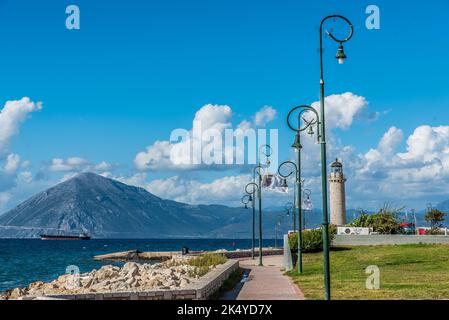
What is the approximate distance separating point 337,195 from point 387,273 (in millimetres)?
42260

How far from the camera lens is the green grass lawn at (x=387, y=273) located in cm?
2099

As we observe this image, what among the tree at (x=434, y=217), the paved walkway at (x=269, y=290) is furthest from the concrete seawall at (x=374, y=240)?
the paved walkway at (x=269, y=290)

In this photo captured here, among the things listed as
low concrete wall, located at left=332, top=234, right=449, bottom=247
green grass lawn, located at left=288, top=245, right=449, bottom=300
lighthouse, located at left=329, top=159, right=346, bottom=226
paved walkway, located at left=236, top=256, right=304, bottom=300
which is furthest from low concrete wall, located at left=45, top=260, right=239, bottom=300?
lighthouse, located at left=329, top=159, right=346, bottom=226

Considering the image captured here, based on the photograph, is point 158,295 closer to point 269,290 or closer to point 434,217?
point 269,290

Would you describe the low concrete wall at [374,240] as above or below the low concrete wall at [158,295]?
above

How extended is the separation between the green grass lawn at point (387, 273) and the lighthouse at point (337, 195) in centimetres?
2254

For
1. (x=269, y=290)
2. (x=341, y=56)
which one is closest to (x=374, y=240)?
(x=269, y=290)

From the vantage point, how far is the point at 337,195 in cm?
7212

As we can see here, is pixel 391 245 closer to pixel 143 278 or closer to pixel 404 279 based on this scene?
pixel 404 279

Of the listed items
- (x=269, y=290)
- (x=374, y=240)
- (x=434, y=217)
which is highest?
(x=434, y=217)

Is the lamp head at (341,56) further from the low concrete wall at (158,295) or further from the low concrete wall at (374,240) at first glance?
the low concrete wall at (374,240)
